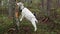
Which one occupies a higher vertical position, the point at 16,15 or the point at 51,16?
the point at 16,15

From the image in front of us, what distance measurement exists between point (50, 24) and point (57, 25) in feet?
1.23

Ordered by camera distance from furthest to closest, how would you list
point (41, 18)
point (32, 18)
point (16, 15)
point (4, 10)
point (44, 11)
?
point (4, 10) → point (44, 11) → point (41, 18) → point (32, 18) → point (16, 15)

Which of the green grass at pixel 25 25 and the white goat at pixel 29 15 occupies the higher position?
the white goat at pixel 29 15

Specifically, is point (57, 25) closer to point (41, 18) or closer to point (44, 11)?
point (41, 18)

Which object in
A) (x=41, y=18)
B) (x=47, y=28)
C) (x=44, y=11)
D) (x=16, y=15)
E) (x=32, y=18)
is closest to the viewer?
(x=16, y=15)

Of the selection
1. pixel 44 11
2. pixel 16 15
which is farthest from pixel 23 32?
pixel 44 11

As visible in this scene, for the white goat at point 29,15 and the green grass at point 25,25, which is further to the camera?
the white goat at point 29,15

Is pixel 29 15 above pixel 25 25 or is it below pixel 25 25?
above

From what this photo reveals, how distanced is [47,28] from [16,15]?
203 cm

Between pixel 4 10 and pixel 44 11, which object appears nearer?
pixel 44 11

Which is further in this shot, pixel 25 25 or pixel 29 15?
pixel 25 25

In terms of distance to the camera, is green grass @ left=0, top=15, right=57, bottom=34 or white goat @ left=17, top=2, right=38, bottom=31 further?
white goat @ left=17, top=2, right=38, bottom=31

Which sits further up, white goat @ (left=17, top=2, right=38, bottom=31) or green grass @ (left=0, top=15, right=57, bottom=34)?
white goat @ (left=17, top=2, right=38, bottom=31)

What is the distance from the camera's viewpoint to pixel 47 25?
1011 cm
